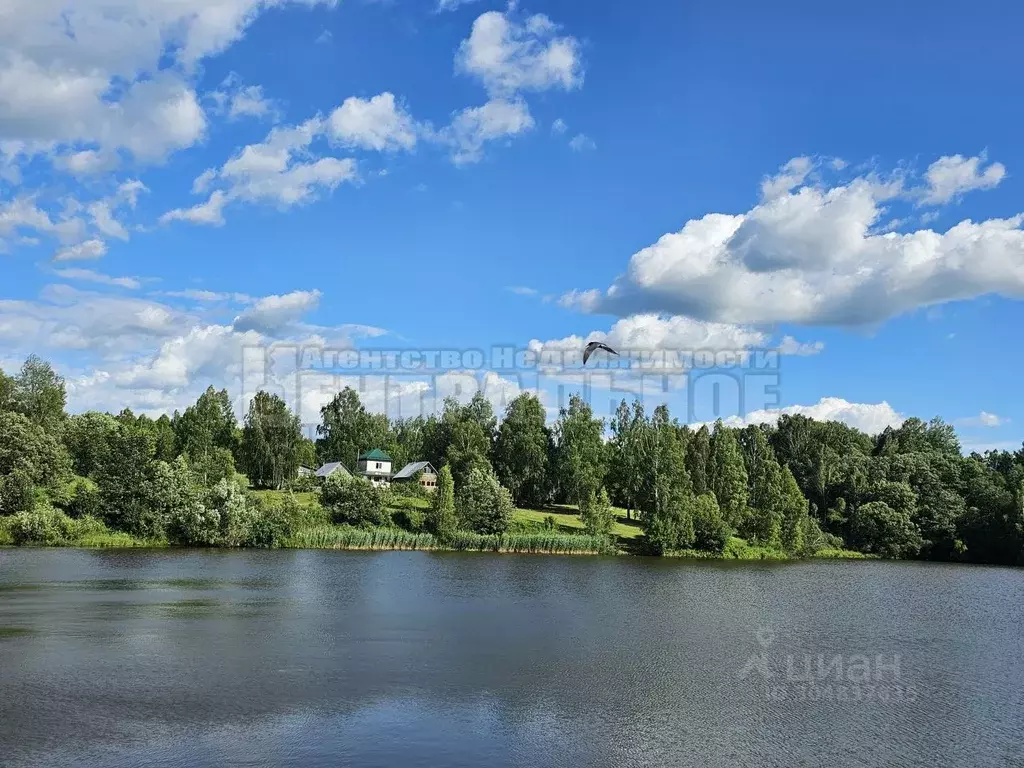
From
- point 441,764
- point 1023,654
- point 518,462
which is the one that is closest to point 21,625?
point 441,764

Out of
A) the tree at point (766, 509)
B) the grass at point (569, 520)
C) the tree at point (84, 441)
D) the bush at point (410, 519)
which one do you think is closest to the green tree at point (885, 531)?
the tree at point (766, 509)

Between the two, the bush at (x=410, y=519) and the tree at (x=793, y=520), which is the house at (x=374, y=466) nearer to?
the bush at (x=410, y=519)

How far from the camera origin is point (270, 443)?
116 m

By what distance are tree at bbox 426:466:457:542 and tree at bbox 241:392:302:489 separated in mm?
34095

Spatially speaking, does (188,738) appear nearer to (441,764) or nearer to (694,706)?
(441,764)

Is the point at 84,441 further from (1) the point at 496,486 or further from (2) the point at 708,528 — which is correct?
(2) the point at 708,528

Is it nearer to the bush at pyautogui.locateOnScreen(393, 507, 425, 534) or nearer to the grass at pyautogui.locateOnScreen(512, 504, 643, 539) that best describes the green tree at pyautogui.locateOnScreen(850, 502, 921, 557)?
the grass at pyautogui.locateOnScreen(512, 504, 643, 539)

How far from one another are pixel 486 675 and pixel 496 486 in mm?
64462

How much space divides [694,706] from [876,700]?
719 cm

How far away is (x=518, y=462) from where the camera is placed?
118m

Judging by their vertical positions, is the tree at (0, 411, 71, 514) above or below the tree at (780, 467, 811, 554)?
above

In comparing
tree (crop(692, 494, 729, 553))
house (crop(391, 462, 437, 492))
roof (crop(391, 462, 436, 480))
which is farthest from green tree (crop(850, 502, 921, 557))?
roof (crop(391, 462, 436, 480))

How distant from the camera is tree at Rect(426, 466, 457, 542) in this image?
88.2 meters

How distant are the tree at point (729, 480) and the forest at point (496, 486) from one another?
0.69 ft
